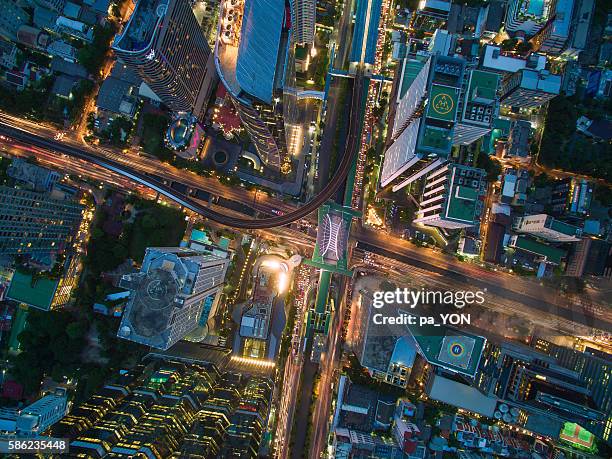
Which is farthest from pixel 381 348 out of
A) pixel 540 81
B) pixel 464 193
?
pixel 540 81

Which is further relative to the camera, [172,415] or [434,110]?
[172,415]

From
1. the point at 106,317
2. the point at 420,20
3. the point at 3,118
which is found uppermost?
the point at 420,20

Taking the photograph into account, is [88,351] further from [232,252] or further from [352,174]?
[352,174]

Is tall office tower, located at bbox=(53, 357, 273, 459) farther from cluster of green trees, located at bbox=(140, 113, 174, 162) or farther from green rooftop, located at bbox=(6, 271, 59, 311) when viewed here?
cluster of green trees, located at bbox=(140, 113, 174, 162)

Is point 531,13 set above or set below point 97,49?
above

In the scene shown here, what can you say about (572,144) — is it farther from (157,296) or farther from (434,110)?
(157,296)

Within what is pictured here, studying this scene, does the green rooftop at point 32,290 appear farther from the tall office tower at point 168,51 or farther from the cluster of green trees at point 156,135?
the tall office tower at point 168,51

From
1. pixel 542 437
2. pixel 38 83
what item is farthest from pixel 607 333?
pixel 38 83
